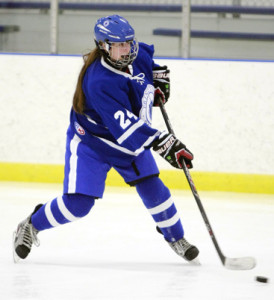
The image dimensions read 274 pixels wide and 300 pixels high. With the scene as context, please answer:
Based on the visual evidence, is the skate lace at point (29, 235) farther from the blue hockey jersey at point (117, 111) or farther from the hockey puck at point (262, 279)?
the hockey puck at point (262, 279)

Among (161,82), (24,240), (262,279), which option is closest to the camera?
(262,279)

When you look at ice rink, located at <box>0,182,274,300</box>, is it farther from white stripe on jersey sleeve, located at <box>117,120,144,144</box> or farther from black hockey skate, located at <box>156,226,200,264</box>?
white stripe on jersey sleeve, located at <box>117,120,144,144</box>

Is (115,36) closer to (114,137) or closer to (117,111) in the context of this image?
(117,111)

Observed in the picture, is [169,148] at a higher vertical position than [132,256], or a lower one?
higher

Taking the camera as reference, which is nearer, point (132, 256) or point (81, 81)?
point (81, 81)

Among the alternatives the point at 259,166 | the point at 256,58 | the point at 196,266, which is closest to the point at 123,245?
the point at 196,266

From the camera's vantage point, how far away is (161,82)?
10.5ft

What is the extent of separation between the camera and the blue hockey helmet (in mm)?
2797

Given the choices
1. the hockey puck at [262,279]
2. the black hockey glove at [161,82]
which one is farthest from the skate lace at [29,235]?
the hockey puck at [262,279]

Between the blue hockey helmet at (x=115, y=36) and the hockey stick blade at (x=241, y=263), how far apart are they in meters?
0.82

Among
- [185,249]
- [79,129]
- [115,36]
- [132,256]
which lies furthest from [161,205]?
[115,36]

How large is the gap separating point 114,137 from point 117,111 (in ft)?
0.51

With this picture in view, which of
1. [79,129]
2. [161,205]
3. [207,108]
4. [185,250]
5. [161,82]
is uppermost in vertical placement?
[161,82]

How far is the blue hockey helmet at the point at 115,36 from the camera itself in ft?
9.18
